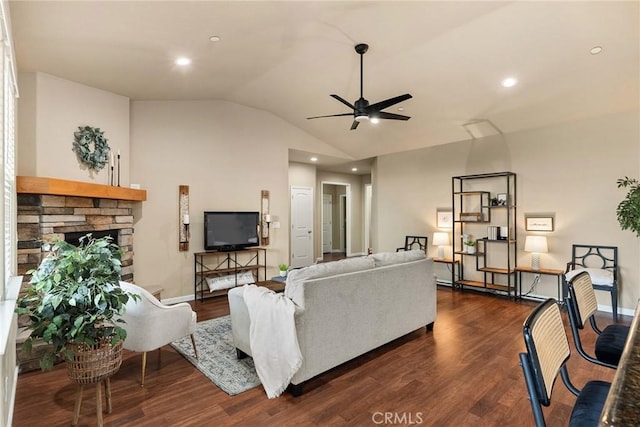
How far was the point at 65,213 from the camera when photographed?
366cm

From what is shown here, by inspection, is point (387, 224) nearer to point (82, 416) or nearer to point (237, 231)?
point (237, 231)

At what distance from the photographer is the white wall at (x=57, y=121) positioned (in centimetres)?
364

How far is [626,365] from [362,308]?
2.42m

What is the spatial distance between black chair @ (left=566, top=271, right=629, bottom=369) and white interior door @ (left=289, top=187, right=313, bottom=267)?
6.48m

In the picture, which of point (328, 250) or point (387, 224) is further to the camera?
point (328, 250)

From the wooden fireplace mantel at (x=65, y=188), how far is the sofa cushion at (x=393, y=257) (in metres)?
3.20

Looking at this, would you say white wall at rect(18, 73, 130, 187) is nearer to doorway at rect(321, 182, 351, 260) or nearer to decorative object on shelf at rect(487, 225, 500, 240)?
decorative object on shelf at rect(487, 225, 500, 240)

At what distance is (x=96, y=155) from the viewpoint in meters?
4.25

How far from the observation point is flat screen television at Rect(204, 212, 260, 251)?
18.0ft

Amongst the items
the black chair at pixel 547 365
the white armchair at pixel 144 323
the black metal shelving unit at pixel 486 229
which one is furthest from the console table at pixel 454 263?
the white armchair at pixel 144 323

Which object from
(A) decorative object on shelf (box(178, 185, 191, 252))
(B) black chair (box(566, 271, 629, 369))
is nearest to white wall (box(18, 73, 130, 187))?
(A) decorative object on shelf (box(178, 185, 191, 252))

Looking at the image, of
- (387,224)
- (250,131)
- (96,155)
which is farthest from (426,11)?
(387,224)

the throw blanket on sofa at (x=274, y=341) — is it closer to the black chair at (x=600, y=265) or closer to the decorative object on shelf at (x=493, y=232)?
the black chair at (x=600, y=265)

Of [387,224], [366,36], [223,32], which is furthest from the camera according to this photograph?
[387,224]
